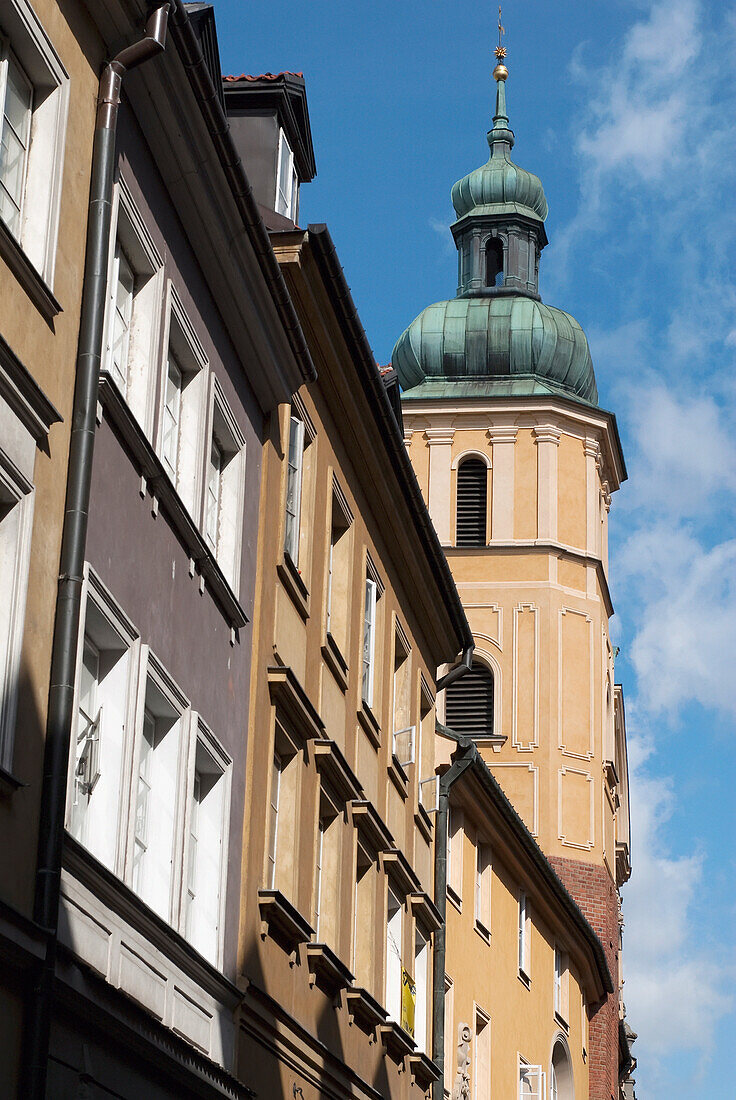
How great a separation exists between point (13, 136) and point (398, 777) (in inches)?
501

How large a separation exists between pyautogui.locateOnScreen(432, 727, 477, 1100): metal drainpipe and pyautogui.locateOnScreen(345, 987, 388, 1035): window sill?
14.8 feet

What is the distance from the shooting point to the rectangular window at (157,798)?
1347 cm

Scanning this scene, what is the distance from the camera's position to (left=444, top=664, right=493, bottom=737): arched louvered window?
5056cm

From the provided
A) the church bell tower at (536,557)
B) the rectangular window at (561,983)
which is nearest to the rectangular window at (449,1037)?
the rectangular window at (561,983)

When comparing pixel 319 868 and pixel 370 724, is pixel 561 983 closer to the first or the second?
pixel 370 724

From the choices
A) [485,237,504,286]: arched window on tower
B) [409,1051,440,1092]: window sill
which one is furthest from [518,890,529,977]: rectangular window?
[485,237,504,286]: arched window on tower

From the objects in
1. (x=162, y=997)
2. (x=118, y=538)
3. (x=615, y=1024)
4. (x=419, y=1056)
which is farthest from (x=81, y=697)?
(x=615, y=1024)

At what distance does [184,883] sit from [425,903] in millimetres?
9943

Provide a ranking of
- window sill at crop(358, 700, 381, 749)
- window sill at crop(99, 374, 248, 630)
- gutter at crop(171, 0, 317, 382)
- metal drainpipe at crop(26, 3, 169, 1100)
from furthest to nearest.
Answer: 1. window sill at crop(358, 700, 381, 749)
2. gutter at crop(171, 0, 317, 382)
3. window sill at crop(99, 374, 248, 630)
4. metal drainpipe at crop(26, 3, 169, 1100)

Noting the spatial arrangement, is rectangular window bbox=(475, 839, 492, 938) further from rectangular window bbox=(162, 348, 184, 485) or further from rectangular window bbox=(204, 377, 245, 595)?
rectangular window bbox=(162, 348, 184, 485)

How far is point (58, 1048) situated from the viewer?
10867mm

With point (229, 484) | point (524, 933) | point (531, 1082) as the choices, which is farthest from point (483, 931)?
point (229, 484)

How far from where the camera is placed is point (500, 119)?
216 ft

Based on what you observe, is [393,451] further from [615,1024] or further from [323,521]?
[615,1024]
